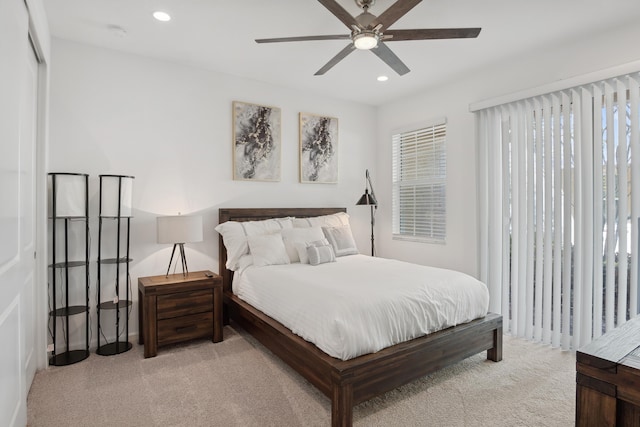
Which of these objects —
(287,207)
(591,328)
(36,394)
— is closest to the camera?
(36,394)

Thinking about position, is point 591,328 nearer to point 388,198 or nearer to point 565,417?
point 565,417

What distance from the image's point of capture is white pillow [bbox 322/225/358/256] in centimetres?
385

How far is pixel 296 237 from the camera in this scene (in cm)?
362

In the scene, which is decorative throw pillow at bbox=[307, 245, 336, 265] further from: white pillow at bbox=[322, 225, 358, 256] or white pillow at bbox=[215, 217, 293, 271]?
white pillow at bbox=[215, 217, 293, 271]

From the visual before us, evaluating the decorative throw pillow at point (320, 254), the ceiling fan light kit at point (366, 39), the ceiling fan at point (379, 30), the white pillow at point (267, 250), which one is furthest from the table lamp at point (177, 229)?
the ceiling fan light kit at point (366, 39)

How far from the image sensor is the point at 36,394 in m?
2.35

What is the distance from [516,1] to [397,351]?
8.52 ft

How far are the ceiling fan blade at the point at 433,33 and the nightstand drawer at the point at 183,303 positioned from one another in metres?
2.63

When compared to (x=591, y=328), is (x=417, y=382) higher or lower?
lower

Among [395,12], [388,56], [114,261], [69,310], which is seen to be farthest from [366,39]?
[69,310]

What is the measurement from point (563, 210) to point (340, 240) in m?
2.14

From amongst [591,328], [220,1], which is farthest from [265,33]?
[591,328]

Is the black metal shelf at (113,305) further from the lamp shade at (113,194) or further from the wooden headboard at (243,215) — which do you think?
Answer: the wooden headboard at (243,215)

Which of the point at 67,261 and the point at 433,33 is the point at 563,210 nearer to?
the point at 433,33
